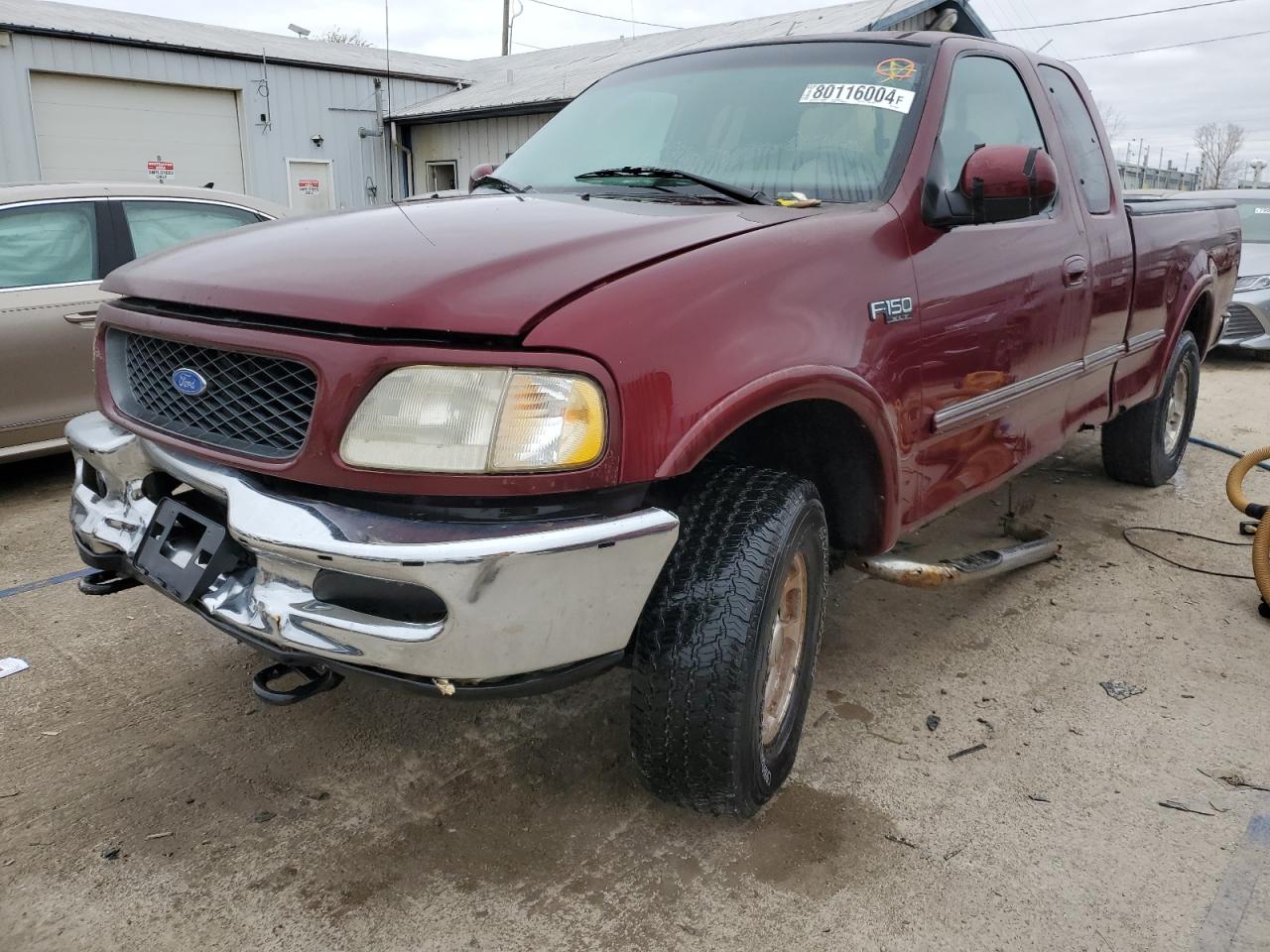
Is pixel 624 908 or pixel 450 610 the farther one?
pixel 624 908

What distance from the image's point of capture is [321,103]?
665 inches

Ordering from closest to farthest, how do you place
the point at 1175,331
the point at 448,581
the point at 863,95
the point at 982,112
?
the point at 448,581
the point at 863,95
the point at 982,112
the point at 1175,331

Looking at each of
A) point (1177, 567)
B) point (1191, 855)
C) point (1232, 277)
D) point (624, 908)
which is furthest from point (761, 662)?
point (1232, 277)

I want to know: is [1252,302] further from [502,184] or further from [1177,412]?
[502,184]

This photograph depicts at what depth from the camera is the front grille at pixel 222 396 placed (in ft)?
6.34

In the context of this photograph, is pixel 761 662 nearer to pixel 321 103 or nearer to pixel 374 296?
pixel 374 296

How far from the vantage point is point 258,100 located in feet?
52.9

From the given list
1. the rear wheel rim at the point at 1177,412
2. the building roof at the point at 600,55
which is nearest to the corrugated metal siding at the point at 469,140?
the building roof at the point at 600,55

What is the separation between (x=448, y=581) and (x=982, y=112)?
250cm

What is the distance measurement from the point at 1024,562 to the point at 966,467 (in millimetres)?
863

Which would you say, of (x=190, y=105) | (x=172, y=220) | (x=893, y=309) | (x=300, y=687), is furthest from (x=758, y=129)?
(x=190, y=105)

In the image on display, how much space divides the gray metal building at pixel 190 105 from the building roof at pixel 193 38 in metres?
0.04

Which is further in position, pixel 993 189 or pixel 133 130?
pixel 133 130

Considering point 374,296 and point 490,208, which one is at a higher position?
point 490,208
